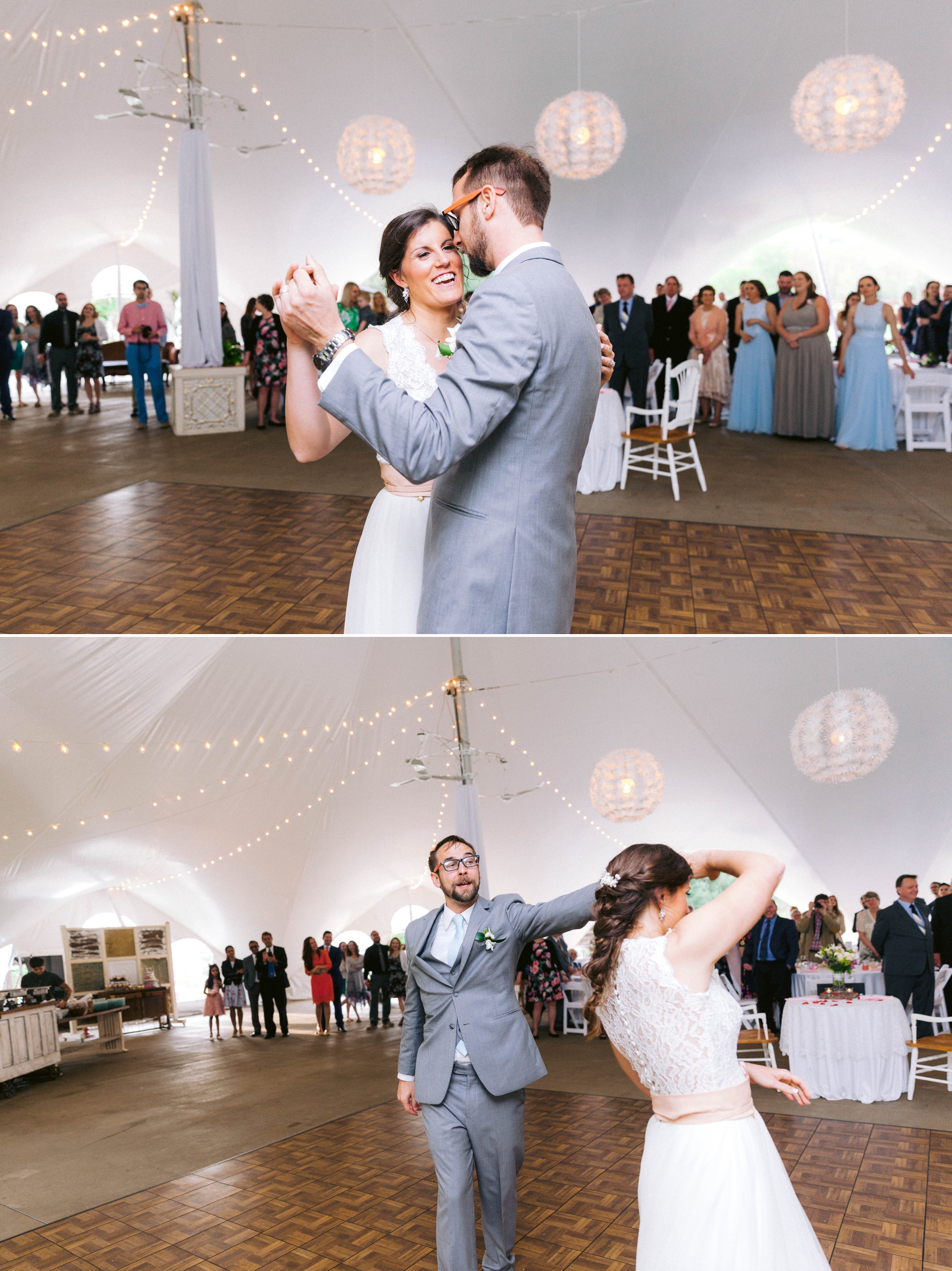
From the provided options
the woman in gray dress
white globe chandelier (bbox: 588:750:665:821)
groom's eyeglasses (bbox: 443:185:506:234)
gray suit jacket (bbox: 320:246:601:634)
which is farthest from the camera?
the woman in gray dress

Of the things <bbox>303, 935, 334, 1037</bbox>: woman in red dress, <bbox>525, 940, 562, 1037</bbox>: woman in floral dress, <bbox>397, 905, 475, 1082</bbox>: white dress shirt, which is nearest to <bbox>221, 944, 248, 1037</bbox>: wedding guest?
<bbox>303, 935, 334, 1037</bbox>: woman in red dress

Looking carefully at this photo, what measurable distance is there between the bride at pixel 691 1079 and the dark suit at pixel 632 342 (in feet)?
20.0

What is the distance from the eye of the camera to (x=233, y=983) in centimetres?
465

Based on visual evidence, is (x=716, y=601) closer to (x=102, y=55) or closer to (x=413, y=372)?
(x=413, y=372)

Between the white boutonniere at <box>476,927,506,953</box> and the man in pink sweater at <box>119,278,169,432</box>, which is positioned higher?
the man in pink sweater at <box>119,278,169,432</box>

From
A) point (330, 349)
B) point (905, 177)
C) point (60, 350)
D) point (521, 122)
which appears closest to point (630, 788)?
point (330, 349)

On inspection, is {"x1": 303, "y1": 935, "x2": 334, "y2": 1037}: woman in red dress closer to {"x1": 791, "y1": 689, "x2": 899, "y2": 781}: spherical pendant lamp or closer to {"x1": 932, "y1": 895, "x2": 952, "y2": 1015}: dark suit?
{"x1": 791, "y1": 689, "x2": 899, "y2": 781}: spherical pendant lamp

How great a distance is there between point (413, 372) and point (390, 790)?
331 centimetres

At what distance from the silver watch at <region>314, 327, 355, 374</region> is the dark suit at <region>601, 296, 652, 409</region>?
6.38 m

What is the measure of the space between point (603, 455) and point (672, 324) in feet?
10.3

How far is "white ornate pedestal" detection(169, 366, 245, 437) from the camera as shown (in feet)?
26.6

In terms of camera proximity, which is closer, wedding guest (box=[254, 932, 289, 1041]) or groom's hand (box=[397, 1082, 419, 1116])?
groom's hand (box=[397, 1082, 419, 1116])

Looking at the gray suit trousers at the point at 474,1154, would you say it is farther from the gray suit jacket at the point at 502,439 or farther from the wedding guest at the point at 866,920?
the wedding guest at the point at 866,920

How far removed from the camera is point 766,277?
12.9 m
